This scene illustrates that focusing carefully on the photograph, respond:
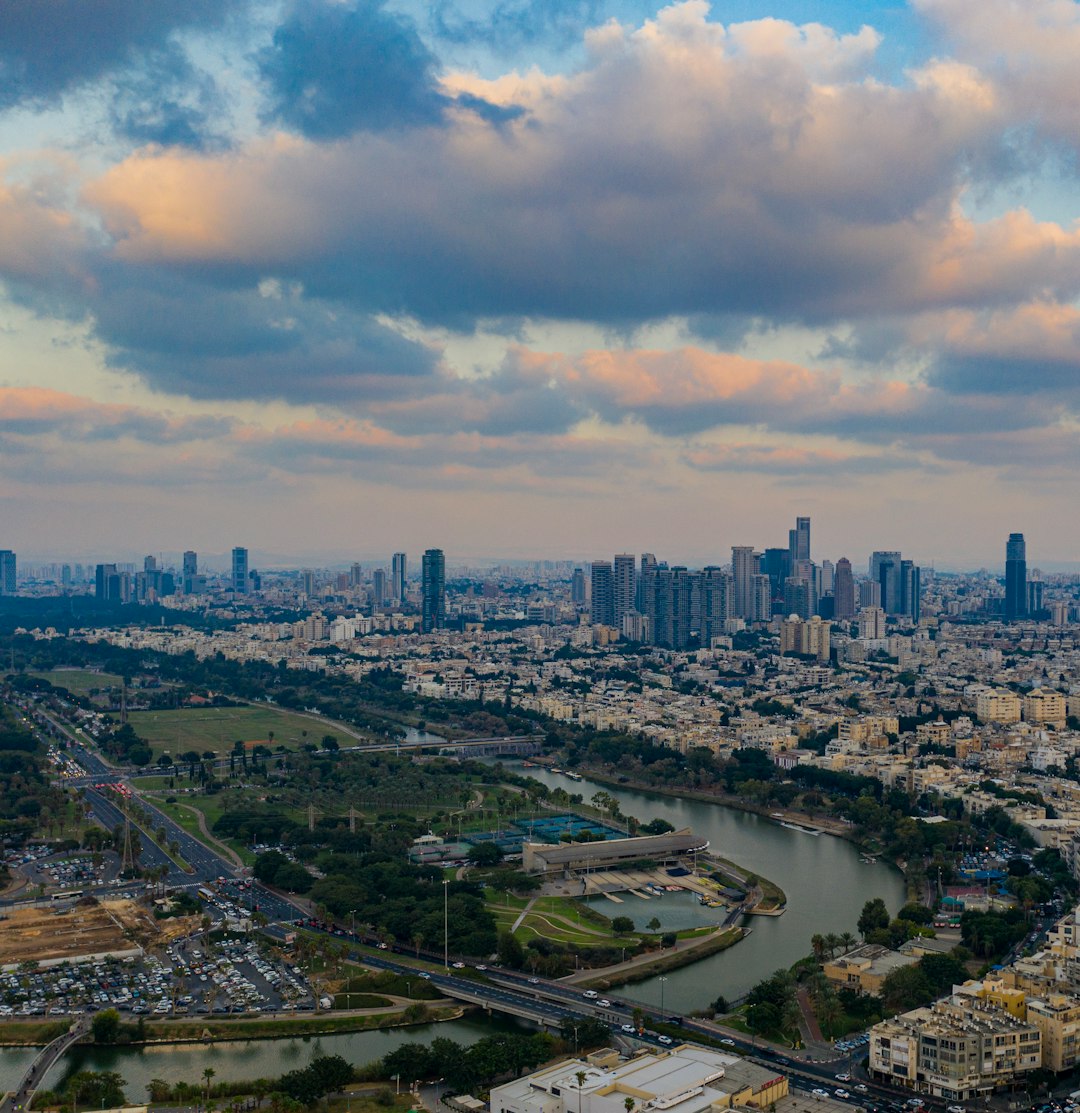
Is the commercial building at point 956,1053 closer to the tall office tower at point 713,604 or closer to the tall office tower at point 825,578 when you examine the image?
the tall office tower at point 713,604

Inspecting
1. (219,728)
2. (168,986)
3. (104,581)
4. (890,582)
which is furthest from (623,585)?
(168,986)

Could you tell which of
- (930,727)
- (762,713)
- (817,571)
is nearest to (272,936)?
(930,727)

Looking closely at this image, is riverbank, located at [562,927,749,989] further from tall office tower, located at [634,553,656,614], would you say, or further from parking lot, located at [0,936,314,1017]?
tall office tower, located at [634,553,656,614]

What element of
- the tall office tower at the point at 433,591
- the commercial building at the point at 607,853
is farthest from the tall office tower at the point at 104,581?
the commercial building at the point at 607,853

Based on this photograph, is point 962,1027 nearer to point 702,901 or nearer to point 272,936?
point 702,901

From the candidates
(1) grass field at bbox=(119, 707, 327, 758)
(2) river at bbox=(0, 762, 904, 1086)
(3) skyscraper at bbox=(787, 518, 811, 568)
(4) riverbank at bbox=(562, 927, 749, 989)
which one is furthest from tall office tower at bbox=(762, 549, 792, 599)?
(4) riverbank at bbox=(562, 927, 749, 989)

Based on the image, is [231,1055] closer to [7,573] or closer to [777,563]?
[777,563]

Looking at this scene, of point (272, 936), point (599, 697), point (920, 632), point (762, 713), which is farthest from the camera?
point (920, 632)
